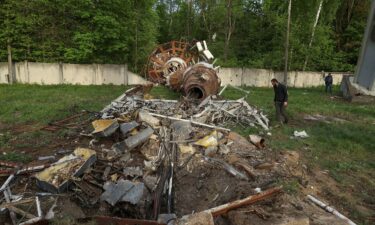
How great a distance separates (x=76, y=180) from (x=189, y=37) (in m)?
27.2

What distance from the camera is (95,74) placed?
2034cm

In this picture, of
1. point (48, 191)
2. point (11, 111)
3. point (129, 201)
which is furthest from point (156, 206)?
point (11, 111)

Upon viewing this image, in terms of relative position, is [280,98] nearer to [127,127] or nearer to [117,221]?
[127,127]

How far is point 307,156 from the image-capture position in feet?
25.3

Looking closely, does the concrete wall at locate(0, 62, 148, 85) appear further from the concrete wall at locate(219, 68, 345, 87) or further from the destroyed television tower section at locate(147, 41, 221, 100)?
the concrete wall at locate(219, 68, 345, 87)

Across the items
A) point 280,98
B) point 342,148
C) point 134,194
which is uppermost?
point 280,98

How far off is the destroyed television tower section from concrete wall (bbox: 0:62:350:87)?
3.43m

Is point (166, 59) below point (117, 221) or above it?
above

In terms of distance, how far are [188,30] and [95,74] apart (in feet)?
44.3

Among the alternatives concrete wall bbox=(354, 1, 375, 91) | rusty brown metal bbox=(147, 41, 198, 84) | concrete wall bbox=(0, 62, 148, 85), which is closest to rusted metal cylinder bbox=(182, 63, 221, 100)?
rusty brown metal bbox=(147, 41, 198, 84)

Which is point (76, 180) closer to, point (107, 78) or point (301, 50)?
point (107, 78)

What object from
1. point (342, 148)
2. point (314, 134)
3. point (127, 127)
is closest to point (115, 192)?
point (127, 127)

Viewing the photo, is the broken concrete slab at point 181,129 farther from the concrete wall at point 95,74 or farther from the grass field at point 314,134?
the concrete wall at point 95,74

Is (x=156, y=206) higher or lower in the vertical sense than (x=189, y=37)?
lower
